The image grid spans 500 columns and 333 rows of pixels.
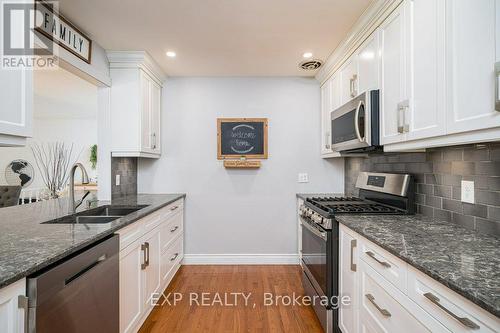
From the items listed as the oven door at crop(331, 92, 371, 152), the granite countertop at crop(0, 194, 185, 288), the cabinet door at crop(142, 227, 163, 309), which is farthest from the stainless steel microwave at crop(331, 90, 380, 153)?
the cabinet door at crop(142, 227, 163, 309)

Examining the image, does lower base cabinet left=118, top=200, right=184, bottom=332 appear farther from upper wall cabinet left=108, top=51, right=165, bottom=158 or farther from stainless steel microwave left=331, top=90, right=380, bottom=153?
stainless steel microwave left=331, top=90, right=380, bottom=153

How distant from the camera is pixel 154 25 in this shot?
199 cm

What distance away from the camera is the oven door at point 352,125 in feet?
5.81

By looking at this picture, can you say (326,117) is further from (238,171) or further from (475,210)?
(475,210)

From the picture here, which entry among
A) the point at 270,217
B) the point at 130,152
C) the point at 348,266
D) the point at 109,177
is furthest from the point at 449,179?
the point at 109,177

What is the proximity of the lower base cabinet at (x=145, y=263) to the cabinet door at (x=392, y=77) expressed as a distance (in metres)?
1.86

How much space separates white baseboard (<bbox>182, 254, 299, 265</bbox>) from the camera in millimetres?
3096

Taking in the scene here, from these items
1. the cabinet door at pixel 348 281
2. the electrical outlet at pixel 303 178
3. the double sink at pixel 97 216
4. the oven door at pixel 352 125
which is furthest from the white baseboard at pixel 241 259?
the oven door at pixel 352 125

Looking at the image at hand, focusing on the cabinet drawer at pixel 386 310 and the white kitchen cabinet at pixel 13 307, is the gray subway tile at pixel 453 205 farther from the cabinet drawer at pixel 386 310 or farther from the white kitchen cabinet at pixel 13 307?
the white kitchen cabinet at pixel 13 307

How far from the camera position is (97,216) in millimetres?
1914

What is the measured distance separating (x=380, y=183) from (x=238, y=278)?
1.79 meters

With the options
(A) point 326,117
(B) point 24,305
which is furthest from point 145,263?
(A) point 326,117

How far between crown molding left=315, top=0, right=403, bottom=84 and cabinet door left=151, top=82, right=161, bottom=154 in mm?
1996

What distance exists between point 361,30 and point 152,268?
2579 millimetres
